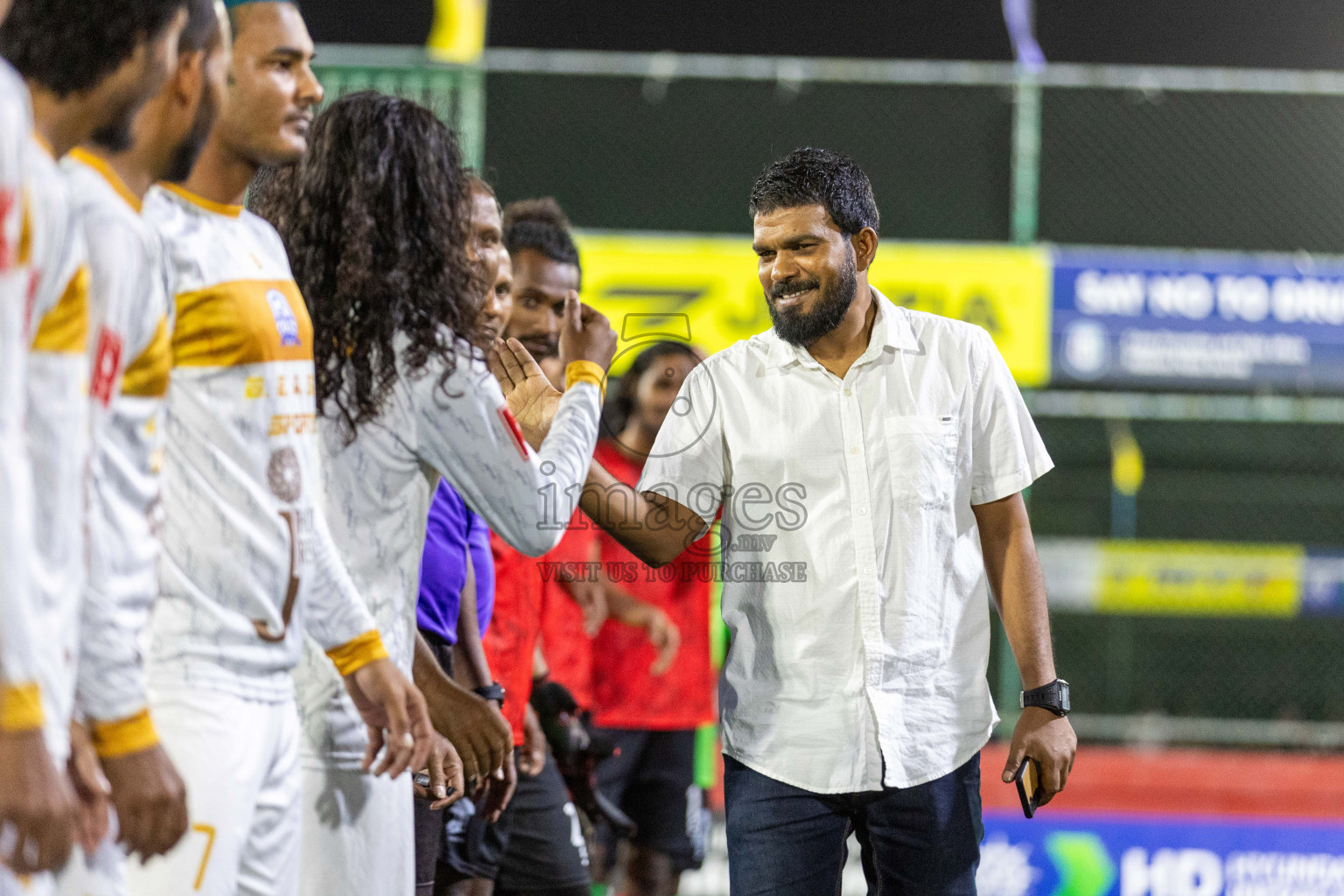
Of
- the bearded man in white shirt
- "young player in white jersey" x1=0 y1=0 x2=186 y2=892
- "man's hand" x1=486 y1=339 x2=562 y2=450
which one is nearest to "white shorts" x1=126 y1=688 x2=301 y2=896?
"young player in white jersey" x1=0 y1=0 x2=186 y2=892

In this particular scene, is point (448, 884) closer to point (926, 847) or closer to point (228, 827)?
point (926, 847)

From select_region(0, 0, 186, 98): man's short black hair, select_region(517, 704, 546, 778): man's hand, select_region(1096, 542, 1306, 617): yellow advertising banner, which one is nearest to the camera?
select_region(0, 0, 186, 98): man's short black hair

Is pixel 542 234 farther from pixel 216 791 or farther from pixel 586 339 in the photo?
pixel 216 791

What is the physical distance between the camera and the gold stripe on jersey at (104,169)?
161 centimetres

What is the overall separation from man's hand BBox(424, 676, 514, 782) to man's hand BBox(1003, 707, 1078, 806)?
1.04 metres

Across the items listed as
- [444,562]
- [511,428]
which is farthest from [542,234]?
[511,428]

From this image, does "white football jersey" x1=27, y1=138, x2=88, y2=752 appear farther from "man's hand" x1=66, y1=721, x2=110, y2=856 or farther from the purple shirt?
the purple shirt

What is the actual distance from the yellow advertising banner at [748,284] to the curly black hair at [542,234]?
330 centimetres

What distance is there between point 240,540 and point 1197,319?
7.10 m

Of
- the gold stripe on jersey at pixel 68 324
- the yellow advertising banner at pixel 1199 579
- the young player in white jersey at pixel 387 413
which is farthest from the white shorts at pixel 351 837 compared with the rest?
the yellow advertising banner at pixel 1199 579

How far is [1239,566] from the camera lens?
26.7 feet

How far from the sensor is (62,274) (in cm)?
140

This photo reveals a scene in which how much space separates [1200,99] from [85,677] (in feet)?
34.7

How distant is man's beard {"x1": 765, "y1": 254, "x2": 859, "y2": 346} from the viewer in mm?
2930
